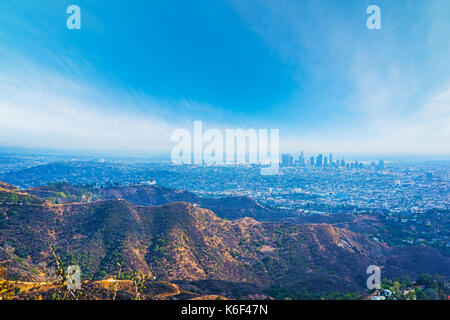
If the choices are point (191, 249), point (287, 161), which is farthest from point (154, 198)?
point (287, 161)

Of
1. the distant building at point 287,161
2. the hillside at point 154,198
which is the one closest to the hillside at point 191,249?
the hillside at point 154,198

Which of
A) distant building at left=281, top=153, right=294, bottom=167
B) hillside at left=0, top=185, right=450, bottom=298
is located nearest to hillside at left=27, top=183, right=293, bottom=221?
hillside at left=0, top=185, right=450, bottom=298

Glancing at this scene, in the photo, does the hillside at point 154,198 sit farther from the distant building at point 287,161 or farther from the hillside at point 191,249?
the distant building at point 287,161

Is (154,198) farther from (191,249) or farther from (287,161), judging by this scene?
(287,161)

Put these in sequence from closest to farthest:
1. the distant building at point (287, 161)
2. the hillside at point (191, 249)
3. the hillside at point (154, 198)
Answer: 1. the hillside at point (191, 249)
2. the hillside at point (154, 198)
3. the distant building at point (287, 161)

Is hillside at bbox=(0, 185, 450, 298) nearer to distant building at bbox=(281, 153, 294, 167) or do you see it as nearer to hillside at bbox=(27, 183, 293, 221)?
hillside at bbox=(27, 183, 293, 221)
